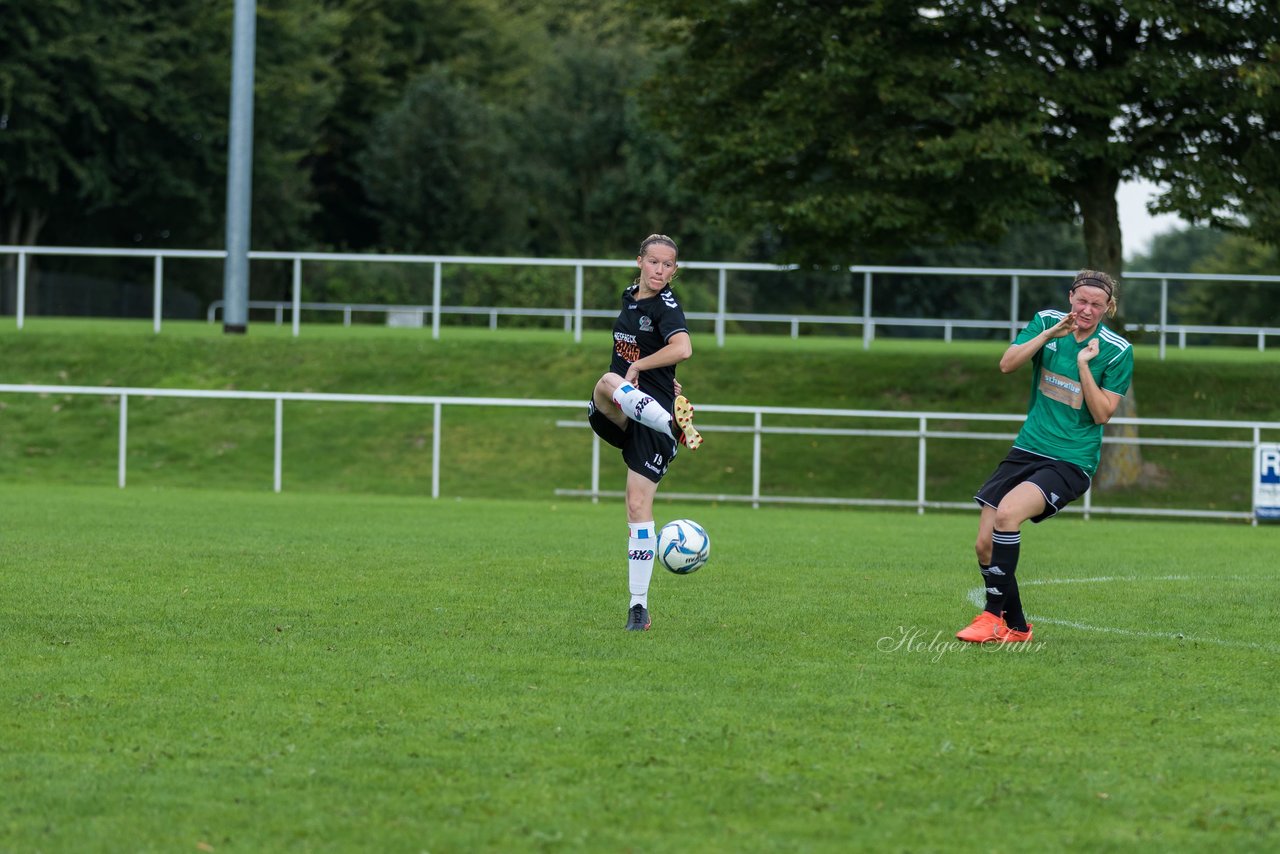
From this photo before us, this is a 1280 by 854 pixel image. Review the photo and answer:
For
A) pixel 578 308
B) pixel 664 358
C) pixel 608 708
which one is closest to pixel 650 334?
pixel 664 358

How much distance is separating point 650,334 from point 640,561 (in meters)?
1.19

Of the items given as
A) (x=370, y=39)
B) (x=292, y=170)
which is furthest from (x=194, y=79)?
(x=370, y=39)

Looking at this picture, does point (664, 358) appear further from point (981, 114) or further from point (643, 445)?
point (981, 114)

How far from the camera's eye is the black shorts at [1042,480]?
26.6ft

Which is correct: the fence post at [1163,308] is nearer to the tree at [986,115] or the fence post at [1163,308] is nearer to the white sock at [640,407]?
the tree at [986,115]

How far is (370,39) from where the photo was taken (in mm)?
57531

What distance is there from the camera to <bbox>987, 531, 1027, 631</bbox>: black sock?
8.17 meters

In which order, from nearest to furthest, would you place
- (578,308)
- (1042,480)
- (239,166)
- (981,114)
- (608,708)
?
(608,708)
(1042,480)
(981,114)
(578,308)
(239,166)

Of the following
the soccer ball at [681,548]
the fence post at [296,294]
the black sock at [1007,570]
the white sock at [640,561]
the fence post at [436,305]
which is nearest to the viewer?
the black sock at [1007,570]

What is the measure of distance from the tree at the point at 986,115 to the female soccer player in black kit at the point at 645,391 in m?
13.1

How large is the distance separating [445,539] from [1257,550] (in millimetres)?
7325

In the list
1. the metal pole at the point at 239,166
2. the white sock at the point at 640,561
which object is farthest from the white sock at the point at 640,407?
the metal pole at the point at 239,166

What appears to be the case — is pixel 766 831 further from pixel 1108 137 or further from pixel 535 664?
pixel 1108 137

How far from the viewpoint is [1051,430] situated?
824 centimetres
